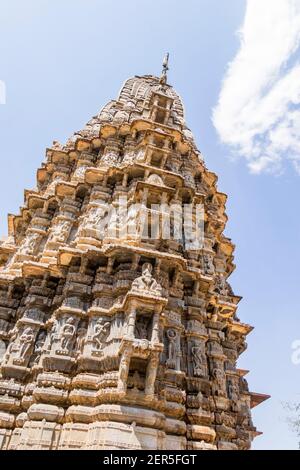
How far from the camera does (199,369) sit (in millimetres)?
11422

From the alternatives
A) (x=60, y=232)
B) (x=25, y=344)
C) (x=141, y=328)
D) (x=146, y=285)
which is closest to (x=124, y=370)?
(x=141, y=328)

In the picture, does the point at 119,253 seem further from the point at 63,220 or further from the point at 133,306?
the point at 63,220

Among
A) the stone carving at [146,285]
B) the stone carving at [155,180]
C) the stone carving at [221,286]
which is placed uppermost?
the stone carving at [155,180]

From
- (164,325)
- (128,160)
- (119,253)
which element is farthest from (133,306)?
(128,160)

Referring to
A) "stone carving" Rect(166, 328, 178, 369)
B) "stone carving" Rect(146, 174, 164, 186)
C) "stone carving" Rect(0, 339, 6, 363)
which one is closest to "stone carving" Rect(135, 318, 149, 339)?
"stone carving" Rect(166, 328, 178, 369)

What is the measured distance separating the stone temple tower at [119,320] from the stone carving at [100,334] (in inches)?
1.3

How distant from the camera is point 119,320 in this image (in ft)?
35.3

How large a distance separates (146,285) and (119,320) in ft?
4.49

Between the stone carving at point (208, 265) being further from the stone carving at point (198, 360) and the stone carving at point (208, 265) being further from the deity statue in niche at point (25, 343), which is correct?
the deity statue in niche at point (25, 343)

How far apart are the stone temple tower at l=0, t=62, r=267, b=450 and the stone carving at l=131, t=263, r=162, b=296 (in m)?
0.04

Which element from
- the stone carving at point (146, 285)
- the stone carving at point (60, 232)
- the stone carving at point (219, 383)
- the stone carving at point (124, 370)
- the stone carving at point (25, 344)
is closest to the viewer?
the stone carving at point (124, 370)

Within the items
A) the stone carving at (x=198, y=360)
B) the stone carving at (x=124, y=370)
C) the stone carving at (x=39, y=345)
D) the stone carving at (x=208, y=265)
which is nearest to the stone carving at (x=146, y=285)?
the stone carving at (x=124, y=370)

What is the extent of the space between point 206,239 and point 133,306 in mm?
8041

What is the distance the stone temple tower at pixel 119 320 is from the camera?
30.3ft
